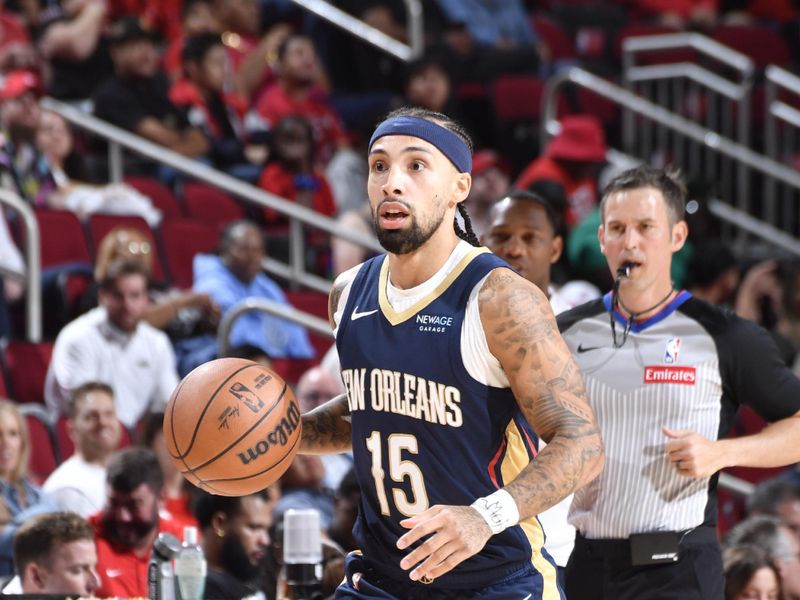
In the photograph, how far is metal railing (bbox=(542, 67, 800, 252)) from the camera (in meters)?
10.5

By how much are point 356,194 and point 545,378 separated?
7.04 meters

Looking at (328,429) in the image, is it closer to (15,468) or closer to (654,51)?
(15,468)

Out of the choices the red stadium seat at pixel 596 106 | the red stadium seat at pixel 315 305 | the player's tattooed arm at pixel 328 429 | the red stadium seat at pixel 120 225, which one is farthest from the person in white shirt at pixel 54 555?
the red stadium seat at pixel 596 106

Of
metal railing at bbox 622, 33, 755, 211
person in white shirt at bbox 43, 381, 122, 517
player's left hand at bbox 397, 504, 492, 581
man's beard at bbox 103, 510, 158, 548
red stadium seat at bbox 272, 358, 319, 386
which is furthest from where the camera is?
metal railing at bbox 622, 33, 755, 211

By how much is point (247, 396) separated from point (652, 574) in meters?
1.43

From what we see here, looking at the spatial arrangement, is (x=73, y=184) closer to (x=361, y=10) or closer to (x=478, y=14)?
(x=361, y=10)

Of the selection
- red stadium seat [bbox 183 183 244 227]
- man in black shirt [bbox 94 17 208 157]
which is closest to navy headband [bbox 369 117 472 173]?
red stadium seat [bbox 183 183 244 227]

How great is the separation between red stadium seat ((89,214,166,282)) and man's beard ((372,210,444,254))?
490 cm

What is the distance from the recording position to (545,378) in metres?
3.47

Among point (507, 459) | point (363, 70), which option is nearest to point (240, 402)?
point (507, 459)

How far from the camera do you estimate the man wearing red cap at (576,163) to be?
9648 millimetres

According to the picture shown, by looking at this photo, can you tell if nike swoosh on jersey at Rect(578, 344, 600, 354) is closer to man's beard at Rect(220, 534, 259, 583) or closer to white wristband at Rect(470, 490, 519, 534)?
white wristband at Rect(470, 490, 519, 534)

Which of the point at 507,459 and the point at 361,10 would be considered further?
the point at 361,10

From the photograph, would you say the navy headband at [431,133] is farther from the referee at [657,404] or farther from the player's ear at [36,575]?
the player's ear at [36,575]
